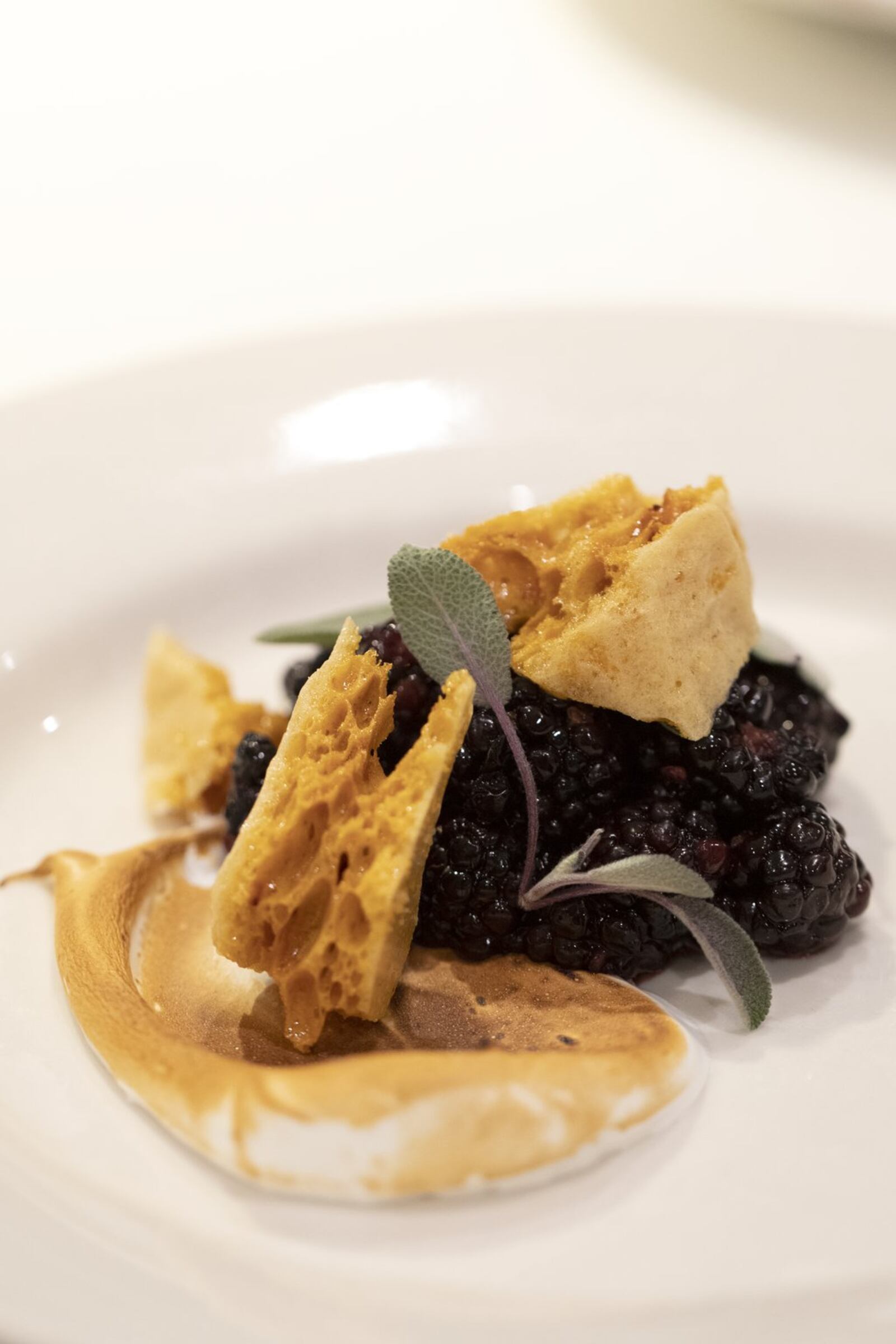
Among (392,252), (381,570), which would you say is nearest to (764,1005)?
(381,570)

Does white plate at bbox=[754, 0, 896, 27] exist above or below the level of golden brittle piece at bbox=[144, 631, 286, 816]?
above

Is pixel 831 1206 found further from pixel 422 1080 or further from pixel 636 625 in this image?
pixel 636 625

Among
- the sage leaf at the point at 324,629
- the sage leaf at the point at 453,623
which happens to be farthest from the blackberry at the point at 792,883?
the sage leaf at the point at 324,629

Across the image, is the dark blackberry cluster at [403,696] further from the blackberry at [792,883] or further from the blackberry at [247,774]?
the blackberry at [792,883]

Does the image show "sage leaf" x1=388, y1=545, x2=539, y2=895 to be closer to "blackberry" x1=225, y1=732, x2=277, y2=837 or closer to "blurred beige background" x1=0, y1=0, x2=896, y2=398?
"blackberry" x1=225, y1=732, x2=277, y2=837

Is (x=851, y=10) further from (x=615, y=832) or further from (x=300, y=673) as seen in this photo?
(x=615, y=832)

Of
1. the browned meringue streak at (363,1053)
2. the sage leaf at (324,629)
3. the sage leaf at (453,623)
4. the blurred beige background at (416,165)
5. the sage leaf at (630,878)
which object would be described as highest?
the blurred beige background at (416,165)

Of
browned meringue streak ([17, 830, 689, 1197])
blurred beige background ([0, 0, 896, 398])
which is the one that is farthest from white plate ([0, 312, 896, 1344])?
blurred beige background ([0, 0, 896, 398])
